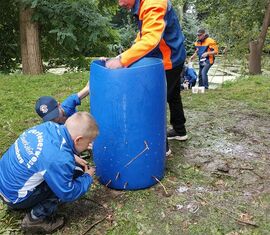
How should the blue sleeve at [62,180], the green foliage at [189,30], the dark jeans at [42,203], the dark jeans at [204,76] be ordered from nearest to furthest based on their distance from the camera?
the blue sleeve at [62,180]
the dark jeans at [42,203]
the dark jeans at [204,76]
the green foliage at [189,30]

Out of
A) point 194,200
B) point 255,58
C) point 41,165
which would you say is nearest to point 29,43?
point 255,58

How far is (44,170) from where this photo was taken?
239 cm

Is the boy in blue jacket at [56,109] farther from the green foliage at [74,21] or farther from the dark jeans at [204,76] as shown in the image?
the dark jeans at [204,76]

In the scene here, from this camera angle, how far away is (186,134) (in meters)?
4.28

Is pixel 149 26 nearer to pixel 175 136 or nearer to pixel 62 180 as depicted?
pixel 62 180

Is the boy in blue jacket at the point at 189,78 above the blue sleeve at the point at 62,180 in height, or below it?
below

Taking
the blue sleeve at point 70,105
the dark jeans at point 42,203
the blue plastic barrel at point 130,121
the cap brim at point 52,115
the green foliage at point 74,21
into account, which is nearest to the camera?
the dark jeans at point 42,203

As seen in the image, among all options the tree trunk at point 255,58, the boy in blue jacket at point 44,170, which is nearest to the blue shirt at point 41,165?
the boy in blue jacket at point 44,170

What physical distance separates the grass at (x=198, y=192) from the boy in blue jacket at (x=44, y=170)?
7.6 inches

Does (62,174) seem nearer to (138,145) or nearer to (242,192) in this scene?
(138,145)

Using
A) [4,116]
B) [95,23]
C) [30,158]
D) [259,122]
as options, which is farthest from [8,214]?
[95,23]

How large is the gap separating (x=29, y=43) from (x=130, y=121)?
24.3 ft

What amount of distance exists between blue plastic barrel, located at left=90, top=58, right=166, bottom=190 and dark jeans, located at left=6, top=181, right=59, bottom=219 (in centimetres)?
62

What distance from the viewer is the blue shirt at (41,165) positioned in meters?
2.39
